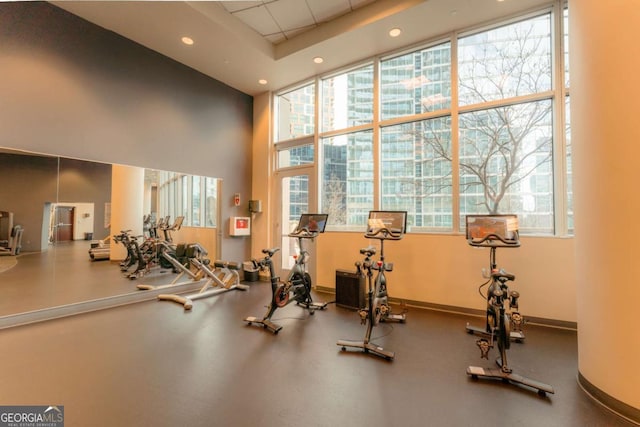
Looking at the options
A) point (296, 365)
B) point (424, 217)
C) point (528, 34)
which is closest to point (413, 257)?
point (424, 217)

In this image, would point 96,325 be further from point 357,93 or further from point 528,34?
point 528,34

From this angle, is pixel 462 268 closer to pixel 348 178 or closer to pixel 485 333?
pixel 485 333

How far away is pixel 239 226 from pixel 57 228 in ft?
9.60

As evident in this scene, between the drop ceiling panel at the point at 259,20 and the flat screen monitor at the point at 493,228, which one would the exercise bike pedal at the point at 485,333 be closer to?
the flat screen monitor at the point at 493,228

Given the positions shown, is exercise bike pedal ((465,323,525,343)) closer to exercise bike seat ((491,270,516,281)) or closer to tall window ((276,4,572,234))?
exercise bike seat ((491,270,516,281))

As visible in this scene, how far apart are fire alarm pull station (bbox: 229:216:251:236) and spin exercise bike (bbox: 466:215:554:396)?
4529 mm

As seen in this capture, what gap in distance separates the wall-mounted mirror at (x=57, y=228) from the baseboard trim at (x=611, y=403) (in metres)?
5.72

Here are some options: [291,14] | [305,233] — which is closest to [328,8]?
[291,14]

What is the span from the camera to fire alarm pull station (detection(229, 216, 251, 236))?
594 centimetres

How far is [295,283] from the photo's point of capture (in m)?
3.83

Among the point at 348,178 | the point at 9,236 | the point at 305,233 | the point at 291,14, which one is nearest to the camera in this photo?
the point at 9,236

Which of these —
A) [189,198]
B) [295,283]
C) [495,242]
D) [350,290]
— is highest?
[189,198]

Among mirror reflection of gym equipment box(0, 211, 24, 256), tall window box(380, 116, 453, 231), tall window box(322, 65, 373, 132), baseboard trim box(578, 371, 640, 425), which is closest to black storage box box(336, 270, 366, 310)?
tall window box(380, 116, 453, 231)

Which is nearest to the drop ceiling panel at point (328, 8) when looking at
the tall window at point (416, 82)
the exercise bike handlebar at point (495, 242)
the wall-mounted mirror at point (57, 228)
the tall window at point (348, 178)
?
the tall window at point (416, 82)
